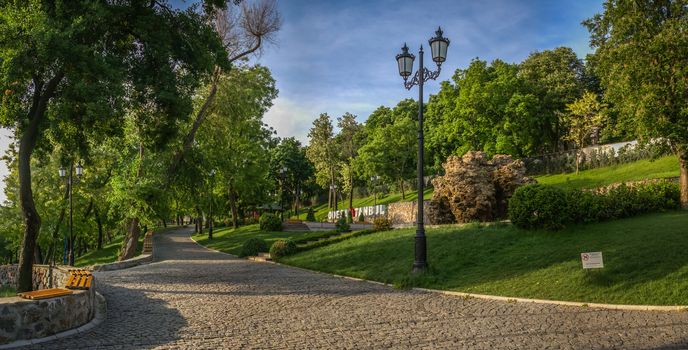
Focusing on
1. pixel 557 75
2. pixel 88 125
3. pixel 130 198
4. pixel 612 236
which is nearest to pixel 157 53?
pixel 88 125

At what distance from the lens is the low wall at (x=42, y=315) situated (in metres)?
7.09

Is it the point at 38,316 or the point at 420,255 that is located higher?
the point at 420,255

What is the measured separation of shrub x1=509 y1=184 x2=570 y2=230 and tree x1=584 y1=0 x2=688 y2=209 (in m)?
4.40

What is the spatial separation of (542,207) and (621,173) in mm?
25824

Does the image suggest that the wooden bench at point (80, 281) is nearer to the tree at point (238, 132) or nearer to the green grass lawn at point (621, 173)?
the tree at point (238, 132)

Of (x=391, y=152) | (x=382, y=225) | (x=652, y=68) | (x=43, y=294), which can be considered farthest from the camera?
(x=391, y=152)

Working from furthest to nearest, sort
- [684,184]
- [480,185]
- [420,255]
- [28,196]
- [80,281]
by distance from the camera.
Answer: [480,185]
[684,184]
[420,255]
[28,196]
[80,281]

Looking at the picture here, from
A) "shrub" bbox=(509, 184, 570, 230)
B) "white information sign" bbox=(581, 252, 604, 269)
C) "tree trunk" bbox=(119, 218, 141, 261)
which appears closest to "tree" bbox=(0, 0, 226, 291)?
"tree trunk" bbox=(119, 218, 141, 261)

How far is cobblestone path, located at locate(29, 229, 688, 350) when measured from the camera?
700 centimetres

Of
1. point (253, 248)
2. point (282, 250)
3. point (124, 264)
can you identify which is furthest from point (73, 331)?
point (253, 248)

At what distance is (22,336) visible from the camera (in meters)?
7.21

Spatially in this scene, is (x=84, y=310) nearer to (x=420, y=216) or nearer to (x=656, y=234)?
(x=420, y=216)

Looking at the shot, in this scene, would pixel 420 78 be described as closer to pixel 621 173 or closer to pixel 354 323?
pixel 354 323

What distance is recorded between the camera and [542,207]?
1456cm
